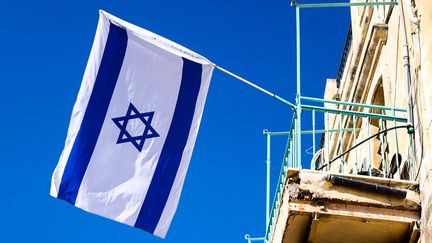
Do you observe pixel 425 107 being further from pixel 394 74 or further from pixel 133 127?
pixel 133 127

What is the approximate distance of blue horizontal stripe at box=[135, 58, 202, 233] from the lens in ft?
33.7

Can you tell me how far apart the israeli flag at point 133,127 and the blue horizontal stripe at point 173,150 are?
1cm

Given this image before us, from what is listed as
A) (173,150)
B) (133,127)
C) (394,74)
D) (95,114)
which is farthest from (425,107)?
(95,114)

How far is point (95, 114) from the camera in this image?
1059 centimetres

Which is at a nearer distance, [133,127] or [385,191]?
[385,191]

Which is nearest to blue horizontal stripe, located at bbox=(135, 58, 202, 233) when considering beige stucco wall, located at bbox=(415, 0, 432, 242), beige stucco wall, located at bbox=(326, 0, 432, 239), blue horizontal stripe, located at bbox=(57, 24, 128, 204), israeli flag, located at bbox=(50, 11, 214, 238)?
israeli flag, located at bbox=(50, 11, 214, 238)

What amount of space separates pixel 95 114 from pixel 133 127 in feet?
1.60

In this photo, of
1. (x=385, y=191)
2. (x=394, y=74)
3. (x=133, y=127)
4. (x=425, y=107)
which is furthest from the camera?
(x=394, y=74)

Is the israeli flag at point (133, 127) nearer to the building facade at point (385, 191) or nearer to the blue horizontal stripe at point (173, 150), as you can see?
the blue horizontal stripe at point (173, 150)

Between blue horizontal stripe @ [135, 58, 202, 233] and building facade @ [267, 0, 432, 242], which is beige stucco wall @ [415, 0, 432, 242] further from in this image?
blue horizontal stripe @ [135, 58, 202, 233]

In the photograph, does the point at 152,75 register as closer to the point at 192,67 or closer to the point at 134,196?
the point at 192,67

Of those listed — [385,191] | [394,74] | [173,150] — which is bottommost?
[385,191]

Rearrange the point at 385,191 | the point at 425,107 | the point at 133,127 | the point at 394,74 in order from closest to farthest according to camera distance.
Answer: the point at 385,191 → the point at 425,107 → the point at 133,127 → the point at 394,74

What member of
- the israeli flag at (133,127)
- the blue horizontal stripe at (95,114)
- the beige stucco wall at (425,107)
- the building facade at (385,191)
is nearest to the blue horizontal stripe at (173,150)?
the israeli flag at (133,127)
